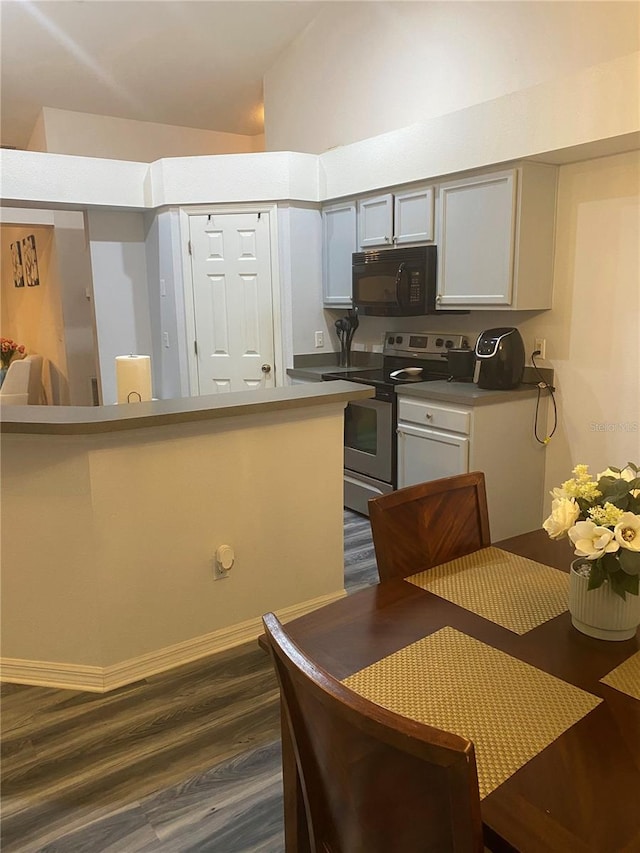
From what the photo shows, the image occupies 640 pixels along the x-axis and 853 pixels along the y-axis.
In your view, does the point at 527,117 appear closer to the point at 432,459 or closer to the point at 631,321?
the point at 631,321

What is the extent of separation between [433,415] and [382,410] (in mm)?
414

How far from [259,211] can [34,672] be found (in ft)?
10.6

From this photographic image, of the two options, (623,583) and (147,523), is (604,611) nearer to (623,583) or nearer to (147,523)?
(623,583)

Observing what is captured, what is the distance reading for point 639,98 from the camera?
263cm

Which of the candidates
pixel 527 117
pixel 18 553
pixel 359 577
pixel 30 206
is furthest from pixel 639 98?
pixel 30 206

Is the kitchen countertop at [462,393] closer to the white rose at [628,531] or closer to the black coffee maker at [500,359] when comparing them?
the black coffee maker at [500,359]

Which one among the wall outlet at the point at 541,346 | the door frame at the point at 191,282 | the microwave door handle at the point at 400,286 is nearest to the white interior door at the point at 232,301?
the door frame at the point at 191,282

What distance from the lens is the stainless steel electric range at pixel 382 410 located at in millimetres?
3783

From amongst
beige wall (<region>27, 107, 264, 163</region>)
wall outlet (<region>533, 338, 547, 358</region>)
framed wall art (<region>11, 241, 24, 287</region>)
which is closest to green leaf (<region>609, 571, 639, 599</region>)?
wall outlet (<region>533, 338, 547, 358</region>)

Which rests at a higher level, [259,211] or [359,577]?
[259,211]

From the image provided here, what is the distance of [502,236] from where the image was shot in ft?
10.7

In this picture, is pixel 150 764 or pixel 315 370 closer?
pixel 150 764

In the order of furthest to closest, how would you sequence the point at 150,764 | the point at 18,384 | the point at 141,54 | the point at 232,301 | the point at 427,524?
the point at 18,384 → the point at 141,54 → the point at 232,301 → the point at 150,764 → the point at 427,524

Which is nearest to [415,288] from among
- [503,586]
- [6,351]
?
[503,586]
